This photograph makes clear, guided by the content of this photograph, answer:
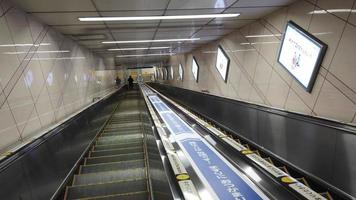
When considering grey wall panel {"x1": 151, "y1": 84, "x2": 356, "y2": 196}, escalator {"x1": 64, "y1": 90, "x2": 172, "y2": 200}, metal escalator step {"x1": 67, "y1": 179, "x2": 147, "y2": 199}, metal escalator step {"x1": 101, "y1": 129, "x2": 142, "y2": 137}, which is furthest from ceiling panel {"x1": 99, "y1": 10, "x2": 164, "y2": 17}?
metal escalator step {"x1": 101, "y1": 129, "x2": 142, "y2": 137}

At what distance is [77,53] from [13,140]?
5.30 meters

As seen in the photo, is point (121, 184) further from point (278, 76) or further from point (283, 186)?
point (278, 76)

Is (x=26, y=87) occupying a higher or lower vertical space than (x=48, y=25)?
lower

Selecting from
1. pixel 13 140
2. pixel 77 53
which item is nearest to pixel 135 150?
pixel 13 140

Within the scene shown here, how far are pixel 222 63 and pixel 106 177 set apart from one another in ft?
21.7

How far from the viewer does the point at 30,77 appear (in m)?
4.52

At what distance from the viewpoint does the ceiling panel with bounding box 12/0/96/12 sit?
3977 millimetres

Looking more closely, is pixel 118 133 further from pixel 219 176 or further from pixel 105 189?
pixel 219 176

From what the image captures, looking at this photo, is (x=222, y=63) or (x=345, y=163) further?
(x=222, y=63)

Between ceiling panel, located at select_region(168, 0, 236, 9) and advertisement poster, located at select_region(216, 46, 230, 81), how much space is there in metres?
4.07

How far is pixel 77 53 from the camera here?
27.9 ft

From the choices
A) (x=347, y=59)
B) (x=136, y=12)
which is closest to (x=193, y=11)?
(x=136, y=12)

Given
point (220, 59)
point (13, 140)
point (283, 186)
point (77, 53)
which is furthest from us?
point (220, 59)

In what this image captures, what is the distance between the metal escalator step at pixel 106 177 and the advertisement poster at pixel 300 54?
341cm
